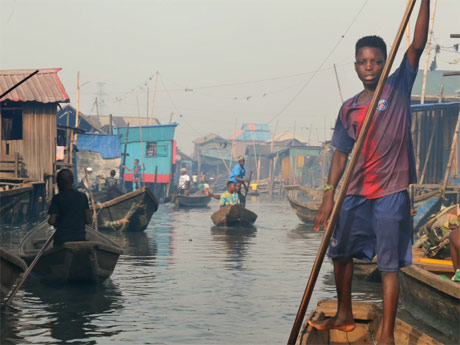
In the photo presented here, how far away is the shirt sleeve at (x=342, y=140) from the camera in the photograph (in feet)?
16.0

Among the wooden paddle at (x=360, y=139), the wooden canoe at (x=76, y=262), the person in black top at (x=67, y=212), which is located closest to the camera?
the wooden paddle at (x=360, y=139)

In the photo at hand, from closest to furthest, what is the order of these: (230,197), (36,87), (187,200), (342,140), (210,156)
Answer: (342,140), (230,197), (36,87), (187,200), (210,156)

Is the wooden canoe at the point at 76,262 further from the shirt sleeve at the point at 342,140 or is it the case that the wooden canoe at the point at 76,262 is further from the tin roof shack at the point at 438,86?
the tin roof shack at the point at 438,86

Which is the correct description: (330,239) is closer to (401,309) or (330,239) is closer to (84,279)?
(401,309)

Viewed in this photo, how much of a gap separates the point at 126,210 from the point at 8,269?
1161 cm

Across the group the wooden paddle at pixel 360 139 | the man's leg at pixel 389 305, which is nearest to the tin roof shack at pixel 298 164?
the man's leg at pixel 389 305

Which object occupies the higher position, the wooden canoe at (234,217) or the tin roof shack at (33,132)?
Answer: the tin roof shack at (33,132)

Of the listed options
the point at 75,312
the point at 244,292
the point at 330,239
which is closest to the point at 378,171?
the point at 330,239

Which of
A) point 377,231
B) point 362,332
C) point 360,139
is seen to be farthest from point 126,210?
point 360,139

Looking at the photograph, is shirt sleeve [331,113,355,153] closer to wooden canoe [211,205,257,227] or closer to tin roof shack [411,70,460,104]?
wooden canoe [211,205,257,227]

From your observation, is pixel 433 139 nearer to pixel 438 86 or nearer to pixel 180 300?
pixel 438 86

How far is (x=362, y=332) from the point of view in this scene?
5.05 meters

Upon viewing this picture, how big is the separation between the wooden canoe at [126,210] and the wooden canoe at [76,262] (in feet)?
30.1

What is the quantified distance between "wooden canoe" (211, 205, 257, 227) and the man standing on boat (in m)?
16.8
